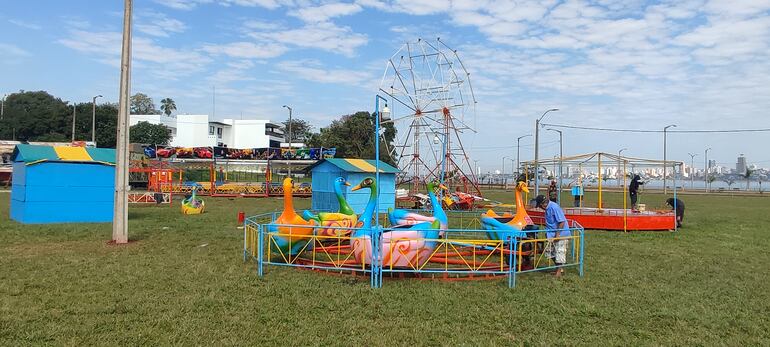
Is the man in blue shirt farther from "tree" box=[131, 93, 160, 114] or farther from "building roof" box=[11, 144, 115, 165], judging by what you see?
"tree" box=[131, 93, 160, 114]

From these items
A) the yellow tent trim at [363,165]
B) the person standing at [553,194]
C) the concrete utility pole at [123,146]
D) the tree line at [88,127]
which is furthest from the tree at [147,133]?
the concrete utility pole at [123,146]

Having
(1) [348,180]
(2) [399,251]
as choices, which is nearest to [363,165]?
(1) [348,180]

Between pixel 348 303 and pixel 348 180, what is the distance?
15.8 m

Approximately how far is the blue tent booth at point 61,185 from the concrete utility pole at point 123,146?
5777mm

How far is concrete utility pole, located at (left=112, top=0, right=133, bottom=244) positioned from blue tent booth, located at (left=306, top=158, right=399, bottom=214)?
9913 mm

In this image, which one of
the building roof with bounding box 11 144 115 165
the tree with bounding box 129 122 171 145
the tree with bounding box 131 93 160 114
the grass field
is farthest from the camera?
the tree with bounding box 131 93 160 114

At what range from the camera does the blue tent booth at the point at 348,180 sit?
23391 millimetres

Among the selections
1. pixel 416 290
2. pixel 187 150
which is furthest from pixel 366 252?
pixel 187 150

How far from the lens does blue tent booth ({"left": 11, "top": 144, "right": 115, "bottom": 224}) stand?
691 inches

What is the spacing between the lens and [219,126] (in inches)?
3487

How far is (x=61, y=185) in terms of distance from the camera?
18031 millimetres

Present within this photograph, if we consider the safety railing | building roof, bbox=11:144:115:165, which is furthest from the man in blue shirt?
building roof, bbox=11:144:115:165

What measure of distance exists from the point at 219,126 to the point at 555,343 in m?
88.0

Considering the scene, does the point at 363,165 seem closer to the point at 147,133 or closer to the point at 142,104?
A: the point at 147,133
